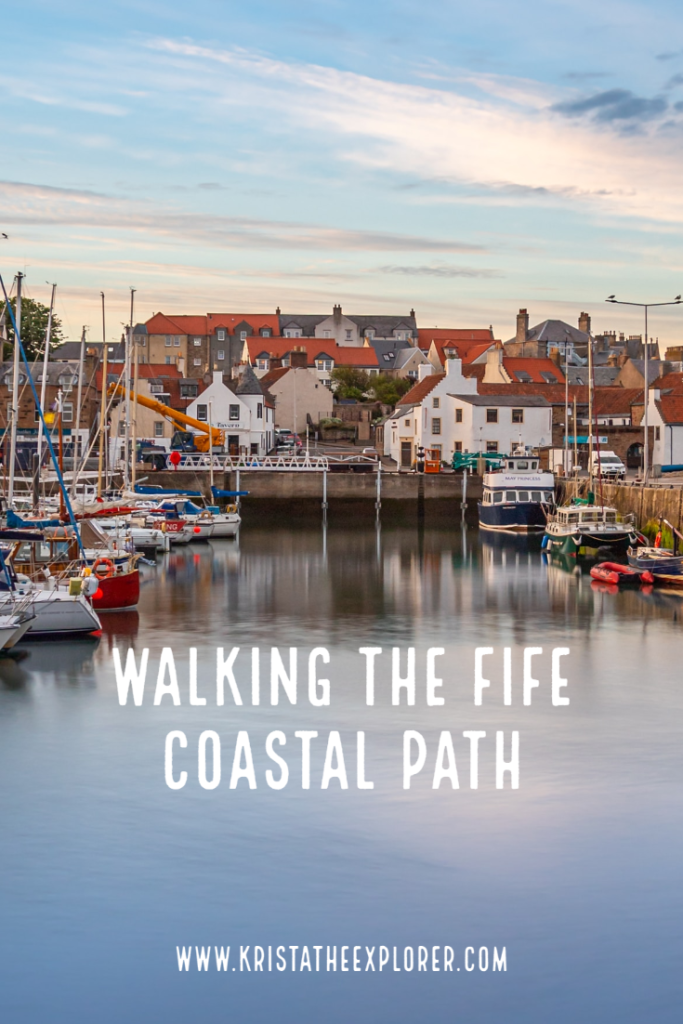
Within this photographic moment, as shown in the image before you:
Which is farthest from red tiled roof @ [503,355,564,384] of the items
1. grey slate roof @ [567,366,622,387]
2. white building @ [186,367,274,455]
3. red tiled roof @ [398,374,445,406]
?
white building @ [186,367,274,455]

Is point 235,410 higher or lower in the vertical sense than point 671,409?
higher

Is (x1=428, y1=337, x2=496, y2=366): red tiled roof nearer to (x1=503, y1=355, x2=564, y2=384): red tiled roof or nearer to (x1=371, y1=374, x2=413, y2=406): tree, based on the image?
(x1=371, y1=374, x2=413, y2=406): tree

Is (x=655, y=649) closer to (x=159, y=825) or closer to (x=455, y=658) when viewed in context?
(x=455, y=658)

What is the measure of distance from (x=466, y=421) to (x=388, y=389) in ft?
124

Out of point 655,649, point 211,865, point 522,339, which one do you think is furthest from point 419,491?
point 522,339

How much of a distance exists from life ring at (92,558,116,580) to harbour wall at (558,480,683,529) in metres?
26.2

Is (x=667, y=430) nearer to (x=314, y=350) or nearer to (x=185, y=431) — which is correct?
(x=185, y=431)

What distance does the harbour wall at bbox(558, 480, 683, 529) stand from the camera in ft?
175

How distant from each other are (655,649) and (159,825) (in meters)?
18.3

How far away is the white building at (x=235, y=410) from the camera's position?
97.8 metres

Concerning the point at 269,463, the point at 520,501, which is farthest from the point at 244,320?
the point at 520,501

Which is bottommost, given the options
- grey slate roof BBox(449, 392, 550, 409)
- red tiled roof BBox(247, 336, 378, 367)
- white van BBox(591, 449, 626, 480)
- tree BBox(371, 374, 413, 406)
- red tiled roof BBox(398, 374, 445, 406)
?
white van BBox(591, 449, 626, 480)

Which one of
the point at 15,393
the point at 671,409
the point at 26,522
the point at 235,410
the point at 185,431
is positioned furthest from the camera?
the point at 235,410

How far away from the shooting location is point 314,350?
464 ft
